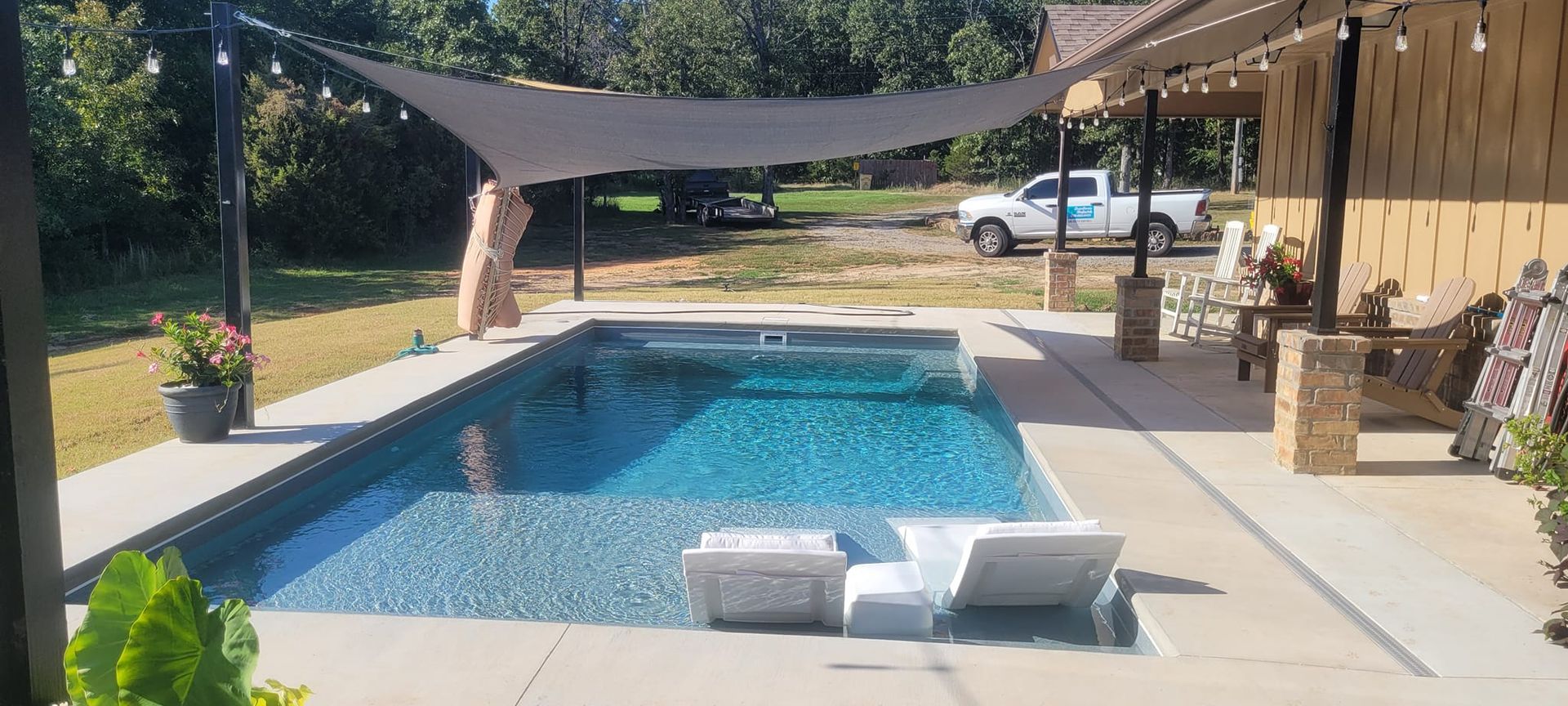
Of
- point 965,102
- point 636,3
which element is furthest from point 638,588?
point 636,3

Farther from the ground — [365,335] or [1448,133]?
[1448,133]

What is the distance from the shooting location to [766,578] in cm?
376

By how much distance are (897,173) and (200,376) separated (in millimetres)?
30880

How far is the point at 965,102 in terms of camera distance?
6914 millimetres

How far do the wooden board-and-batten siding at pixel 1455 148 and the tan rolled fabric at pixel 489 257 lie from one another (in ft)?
21.1

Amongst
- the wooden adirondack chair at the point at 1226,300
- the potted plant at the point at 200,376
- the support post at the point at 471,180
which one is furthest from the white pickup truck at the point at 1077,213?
the potted plant at the point at 200,376

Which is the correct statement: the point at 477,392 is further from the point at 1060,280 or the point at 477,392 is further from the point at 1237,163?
the point at 1237,163

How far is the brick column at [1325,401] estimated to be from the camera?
5.25 m

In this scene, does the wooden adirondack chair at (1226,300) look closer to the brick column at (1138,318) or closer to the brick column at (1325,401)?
the brick column at (1138,318)

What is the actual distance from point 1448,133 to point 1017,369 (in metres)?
3.17

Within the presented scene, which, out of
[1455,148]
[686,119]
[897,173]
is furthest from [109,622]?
[897,173]

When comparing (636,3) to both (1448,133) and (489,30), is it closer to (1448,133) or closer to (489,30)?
(489,30)

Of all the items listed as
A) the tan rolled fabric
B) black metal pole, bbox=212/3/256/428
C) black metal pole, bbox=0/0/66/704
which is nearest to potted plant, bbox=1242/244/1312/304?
the tan rolled fabric

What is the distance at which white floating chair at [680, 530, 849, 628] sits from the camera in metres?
3.69
